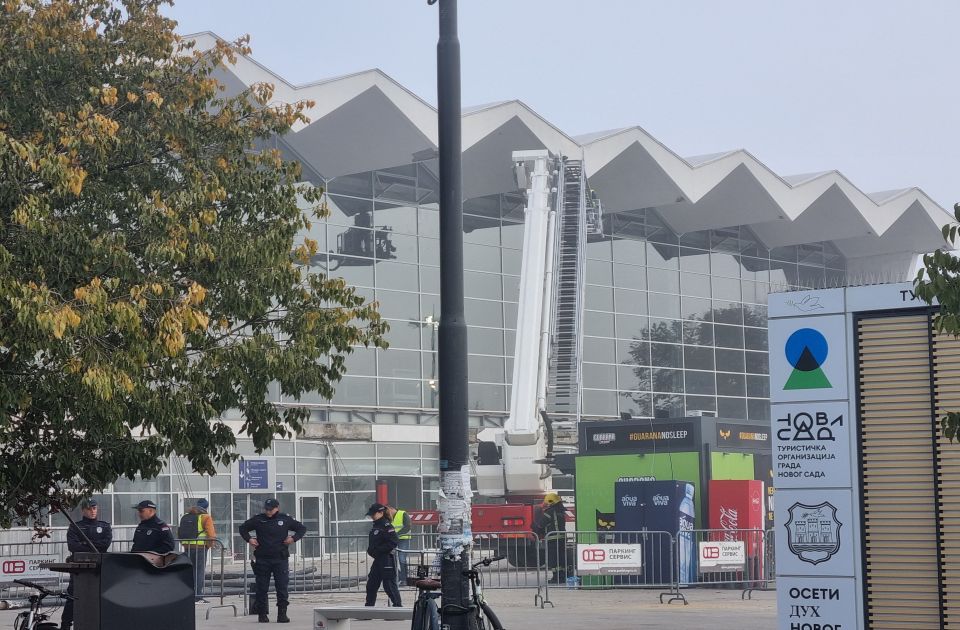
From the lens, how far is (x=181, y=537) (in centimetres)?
2217

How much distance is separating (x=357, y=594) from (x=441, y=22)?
46.9 ft

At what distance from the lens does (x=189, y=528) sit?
74.0 ft

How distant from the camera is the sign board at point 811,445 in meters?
10.7

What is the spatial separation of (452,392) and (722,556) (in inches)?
490

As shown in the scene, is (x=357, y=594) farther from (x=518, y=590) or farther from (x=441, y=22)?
(x=441, y=22)

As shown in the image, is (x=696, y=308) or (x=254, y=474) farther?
(x=696, y=308)

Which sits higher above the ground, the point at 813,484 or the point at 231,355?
the point at 231,355

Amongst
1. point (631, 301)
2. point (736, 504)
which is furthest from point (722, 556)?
point (631, 301)

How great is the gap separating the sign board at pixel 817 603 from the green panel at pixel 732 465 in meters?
14.9

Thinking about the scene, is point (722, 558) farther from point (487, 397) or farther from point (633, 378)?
point (633, 378)

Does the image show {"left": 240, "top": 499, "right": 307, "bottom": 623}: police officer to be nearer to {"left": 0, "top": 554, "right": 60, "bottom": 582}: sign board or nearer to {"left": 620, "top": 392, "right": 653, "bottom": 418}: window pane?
{"left": 0, "top": 554, "right": 60, "bottom": 582}: sign board

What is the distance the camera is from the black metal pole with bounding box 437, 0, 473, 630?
34.3 ft

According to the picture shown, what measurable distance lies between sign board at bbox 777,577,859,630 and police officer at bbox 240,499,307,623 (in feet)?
25.3

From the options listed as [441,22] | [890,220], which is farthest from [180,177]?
[890,220]
